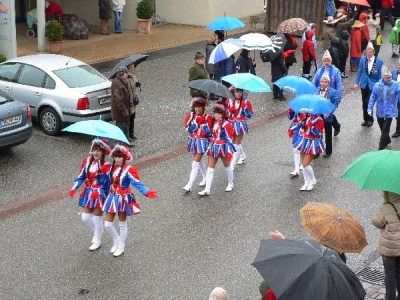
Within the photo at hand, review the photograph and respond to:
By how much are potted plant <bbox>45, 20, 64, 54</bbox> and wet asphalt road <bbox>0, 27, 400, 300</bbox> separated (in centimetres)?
624

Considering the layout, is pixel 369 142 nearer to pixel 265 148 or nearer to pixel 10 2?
pixel 265 148

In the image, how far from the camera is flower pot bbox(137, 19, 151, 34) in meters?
26.0

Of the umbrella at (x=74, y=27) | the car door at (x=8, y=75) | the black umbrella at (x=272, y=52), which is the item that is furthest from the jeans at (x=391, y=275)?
the umbrella at (x=74, y=27)

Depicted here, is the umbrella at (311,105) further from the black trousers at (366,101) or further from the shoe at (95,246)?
the black trousers at (366,101)

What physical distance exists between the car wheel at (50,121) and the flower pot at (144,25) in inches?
425

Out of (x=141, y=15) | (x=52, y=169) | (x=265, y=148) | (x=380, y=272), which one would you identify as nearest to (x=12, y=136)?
(x=52, y=169)

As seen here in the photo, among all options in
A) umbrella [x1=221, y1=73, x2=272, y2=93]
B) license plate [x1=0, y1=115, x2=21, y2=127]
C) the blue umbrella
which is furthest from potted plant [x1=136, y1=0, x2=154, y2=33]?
the blue umbrella

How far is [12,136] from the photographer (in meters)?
14.2

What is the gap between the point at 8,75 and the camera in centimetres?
1633

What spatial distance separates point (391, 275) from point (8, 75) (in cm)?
985

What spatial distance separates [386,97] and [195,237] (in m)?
5.32

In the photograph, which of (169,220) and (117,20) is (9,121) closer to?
(169,220)

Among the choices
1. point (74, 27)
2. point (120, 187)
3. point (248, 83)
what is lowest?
point (74, 27)

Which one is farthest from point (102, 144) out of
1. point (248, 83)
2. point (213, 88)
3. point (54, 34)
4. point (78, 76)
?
point (54, 34)
